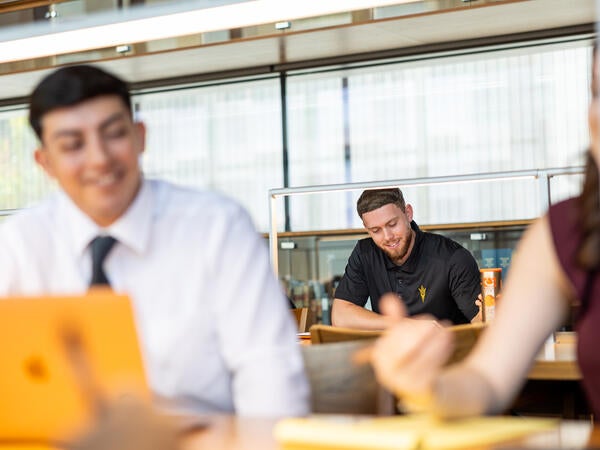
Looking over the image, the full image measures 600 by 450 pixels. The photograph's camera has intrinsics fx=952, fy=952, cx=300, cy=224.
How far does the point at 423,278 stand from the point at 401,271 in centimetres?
13

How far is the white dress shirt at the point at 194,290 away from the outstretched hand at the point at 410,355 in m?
0.42

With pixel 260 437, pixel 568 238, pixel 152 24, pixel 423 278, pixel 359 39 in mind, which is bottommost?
pixel 423 278

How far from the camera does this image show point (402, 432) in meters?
1.08

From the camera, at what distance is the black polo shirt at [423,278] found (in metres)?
3.80

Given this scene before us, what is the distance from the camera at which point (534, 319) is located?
4.66ft

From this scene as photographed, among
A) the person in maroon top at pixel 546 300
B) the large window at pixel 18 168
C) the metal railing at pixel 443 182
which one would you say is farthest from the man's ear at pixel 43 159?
the large window at pixel 18 168

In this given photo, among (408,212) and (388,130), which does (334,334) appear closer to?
(408,212)

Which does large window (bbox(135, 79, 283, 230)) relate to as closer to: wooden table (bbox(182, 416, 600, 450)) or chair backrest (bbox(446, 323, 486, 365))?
chair backrest (bbox(446, 323, 486, 365))

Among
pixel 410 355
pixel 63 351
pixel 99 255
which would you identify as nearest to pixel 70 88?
pixel 99 255

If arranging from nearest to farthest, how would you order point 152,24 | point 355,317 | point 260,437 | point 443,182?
point 260,437 → point 152,24 → point 443,182 → point 355,317

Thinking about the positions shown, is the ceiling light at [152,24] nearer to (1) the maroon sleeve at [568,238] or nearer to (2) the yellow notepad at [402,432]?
(1) the maroon sleeve at [568,238]

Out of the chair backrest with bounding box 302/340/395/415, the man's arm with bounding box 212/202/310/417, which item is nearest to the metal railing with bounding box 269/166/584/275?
the chair backrest with bounding box 302/340/395/415

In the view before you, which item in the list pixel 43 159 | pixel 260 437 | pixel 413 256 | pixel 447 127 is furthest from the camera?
pixel 447 127

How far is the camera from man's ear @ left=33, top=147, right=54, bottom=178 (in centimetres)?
178
